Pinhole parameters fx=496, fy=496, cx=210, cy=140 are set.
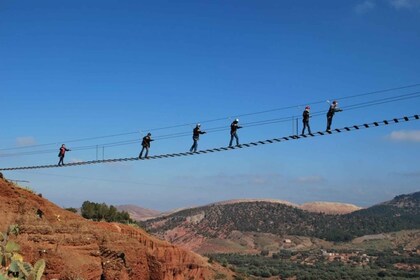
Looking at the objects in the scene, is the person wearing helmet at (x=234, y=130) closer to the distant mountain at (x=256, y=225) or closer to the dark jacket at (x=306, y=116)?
the dark jacket at (x=306, y=116)

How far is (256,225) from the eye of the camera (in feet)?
366

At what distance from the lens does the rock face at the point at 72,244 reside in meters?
19.1

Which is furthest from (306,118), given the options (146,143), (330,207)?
(330,207)

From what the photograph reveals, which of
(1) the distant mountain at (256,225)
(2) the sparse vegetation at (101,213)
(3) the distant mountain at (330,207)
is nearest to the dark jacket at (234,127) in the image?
(2) the sparse vegetation at (101,213)

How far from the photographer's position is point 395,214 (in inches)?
5728

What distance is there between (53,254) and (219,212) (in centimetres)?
10761

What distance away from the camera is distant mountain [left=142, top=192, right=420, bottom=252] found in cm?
10200

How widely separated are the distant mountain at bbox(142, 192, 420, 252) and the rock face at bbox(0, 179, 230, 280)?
68.1 meters

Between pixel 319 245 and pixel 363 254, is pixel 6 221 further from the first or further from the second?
pixel 319 245

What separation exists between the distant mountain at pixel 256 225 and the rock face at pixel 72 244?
68.1 metres

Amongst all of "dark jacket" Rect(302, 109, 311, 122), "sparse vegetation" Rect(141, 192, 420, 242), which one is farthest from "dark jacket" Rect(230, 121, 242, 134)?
"sparse vegetation" Rect(141, 192, 420, 242)

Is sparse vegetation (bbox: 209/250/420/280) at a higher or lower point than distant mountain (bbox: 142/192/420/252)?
lower

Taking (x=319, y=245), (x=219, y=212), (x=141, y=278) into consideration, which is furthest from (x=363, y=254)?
(x=141, y=278)

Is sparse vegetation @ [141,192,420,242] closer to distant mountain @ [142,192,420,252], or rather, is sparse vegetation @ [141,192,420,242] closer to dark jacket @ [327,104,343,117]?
distant mountain @ [142,192,420,252]
